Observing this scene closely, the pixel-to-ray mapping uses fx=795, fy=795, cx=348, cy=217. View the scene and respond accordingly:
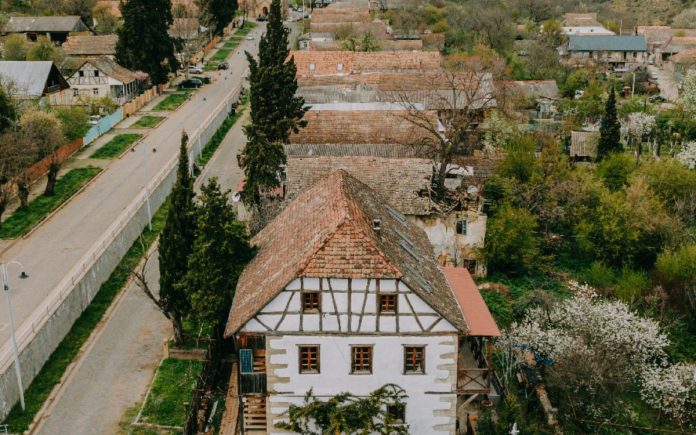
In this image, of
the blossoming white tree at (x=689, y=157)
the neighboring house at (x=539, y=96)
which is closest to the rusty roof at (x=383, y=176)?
the blossoming white tree at (x=689, y=157)

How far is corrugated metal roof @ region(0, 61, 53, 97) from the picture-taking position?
251 feet

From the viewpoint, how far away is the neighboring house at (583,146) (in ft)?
228

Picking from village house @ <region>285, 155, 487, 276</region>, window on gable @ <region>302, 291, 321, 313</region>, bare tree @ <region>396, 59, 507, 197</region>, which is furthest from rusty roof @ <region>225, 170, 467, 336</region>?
bare tree @ <region>396, 59, 507, 197</region>

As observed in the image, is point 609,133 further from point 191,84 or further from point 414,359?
point 191,84

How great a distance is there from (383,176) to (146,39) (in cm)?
4879

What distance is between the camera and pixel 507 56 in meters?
106

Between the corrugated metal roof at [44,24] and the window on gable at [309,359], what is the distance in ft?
322

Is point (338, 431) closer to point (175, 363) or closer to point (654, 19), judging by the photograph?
point (175, 363)

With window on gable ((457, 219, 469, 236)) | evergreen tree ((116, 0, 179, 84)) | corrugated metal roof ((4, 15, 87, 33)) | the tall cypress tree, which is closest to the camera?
the tall cypress tree

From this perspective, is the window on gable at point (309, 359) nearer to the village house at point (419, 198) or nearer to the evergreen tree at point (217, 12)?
the village house at point (419, 198)

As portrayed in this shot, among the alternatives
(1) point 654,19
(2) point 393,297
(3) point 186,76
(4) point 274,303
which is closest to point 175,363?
(4) point 274,303

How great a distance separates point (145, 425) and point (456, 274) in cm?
1505

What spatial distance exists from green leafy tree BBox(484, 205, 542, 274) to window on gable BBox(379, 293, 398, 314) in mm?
18896

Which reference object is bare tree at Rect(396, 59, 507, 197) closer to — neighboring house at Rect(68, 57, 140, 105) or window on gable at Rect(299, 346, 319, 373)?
window on gable at Rect(299, 346, 319, 373)
